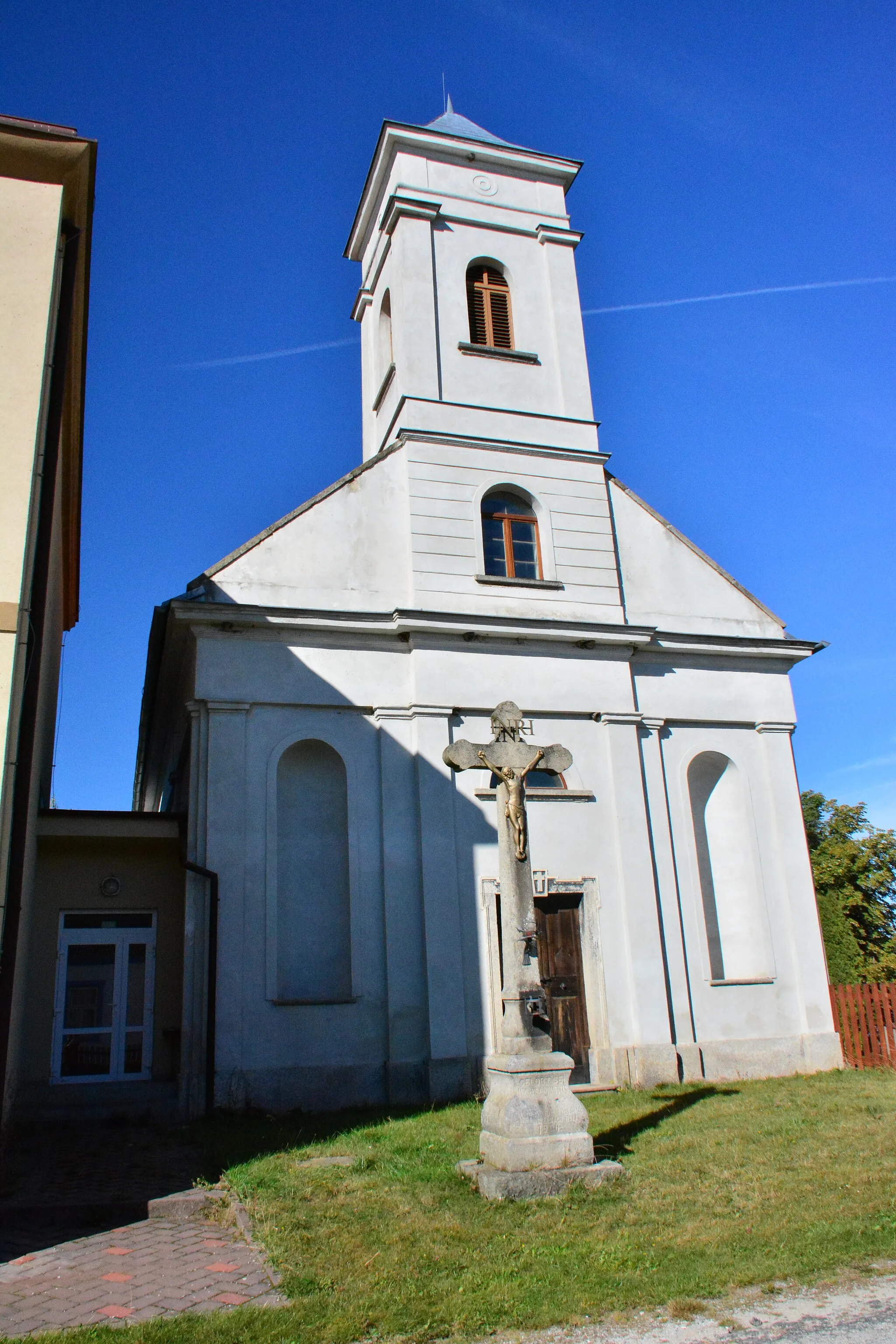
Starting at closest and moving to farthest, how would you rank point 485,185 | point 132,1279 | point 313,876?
point 132,1279, point 313,876, point 485,185

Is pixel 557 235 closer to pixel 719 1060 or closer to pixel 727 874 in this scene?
pixel 727 874

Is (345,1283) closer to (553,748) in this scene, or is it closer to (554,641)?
(553,748)

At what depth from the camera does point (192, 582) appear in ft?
46.6

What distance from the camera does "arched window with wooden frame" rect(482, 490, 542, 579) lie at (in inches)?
634

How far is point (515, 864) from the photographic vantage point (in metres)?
8.90

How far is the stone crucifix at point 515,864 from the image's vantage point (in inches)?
332

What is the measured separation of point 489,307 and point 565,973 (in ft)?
38.2

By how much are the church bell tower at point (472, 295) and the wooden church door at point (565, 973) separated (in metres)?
7.60

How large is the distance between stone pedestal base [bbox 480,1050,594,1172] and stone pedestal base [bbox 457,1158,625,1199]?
4.2 inches

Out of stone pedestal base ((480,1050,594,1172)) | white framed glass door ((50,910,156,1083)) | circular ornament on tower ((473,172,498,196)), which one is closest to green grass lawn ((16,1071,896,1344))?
stone pedestal base ((480,1050,594,1172))

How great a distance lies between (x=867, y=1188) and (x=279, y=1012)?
306 inches

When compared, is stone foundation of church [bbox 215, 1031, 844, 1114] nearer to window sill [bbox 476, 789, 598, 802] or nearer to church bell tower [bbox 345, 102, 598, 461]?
window sill [bbox 476, 789, 598, 802]

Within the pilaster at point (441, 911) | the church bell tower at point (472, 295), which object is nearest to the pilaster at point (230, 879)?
the pilaster at point (441, 911)

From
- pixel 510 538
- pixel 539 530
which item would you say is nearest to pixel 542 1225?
pixel 510 538
